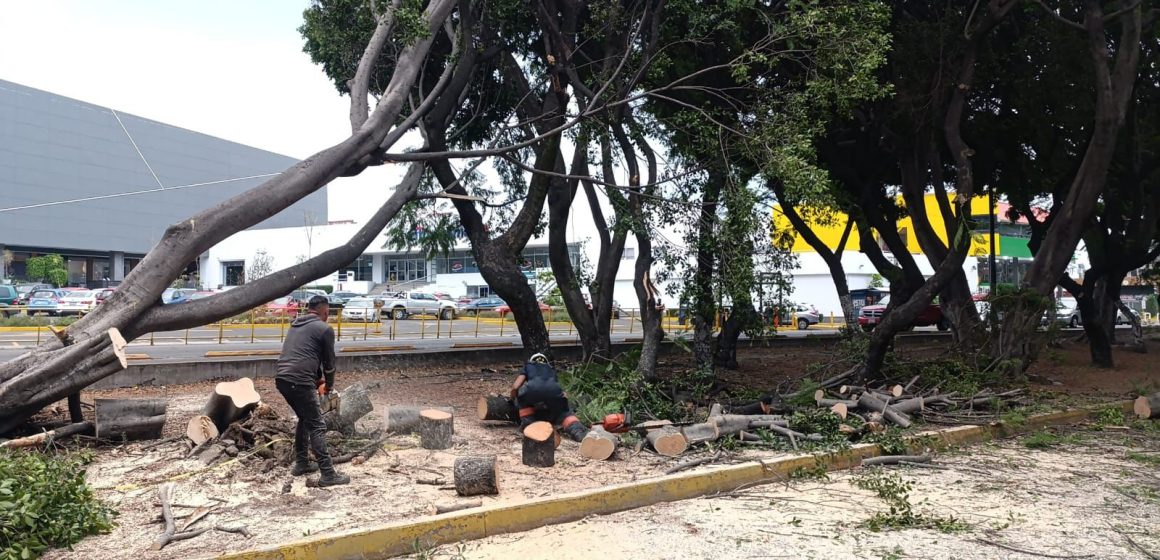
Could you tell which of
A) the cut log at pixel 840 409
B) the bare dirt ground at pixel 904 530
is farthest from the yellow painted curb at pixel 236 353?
the bare dirt ground at pixel 904 530

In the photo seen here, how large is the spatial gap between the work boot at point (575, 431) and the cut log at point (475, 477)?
224 cm

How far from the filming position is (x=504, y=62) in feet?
46.1

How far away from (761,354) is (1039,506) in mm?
14397

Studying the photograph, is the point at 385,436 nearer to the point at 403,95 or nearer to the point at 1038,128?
the point at 403,95

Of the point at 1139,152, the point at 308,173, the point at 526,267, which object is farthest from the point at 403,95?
the point at 1139,152

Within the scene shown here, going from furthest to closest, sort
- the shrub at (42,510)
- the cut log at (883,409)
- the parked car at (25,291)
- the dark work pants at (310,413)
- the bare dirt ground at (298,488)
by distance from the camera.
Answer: the parked car at (25,291), the cut log at (883,409), the dark work pants at (310,413), the bare dirt ground at (298,488), the shrub at (42,510)

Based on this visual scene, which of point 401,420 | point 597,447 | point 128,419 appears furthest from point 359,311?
point 597,447

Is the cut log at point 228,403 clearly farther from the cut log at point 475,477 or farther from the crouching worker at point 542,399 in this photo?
the cut log at point 475,477

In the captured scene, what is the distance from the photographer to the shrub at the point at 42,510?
516cm

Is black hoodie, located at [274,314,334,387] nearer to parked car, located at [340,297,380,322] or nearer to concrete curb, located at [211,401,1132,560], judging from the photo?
concrete curb, located at [211,401,1132,560]

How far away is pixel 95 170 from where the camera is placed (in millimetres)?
Answer: 52656

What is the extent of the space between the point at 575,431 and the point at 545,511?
8.48 ft

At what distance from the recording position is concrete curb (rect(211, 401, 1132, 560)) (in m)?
5.29

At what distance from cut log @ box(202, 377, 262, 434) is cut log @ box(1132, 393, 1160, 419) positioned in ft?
36.6
